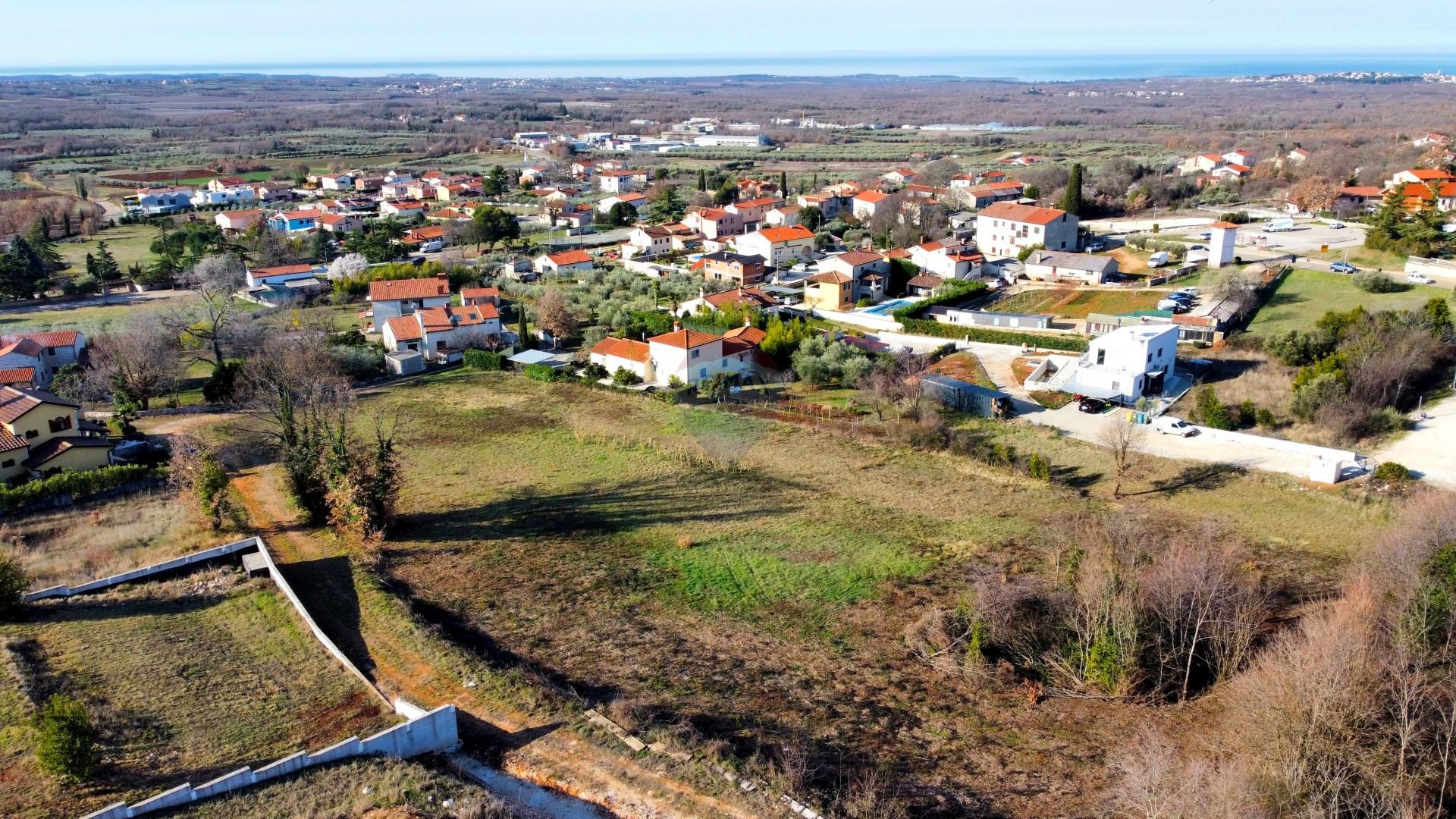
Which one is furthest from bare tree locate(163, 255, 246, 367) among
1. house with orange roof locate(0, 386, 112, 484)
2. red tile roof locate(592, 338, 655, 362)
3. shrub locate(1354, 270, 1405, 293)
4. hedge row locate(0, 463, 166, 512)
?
shrub locate(1354, 270, 1405, 293)

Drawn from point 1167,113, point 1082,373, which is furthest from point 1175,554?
point 1167,113

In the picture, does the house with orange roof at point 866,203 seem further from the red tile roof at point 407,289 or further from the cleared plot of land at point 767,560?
the cleared plot of land at point 767,560

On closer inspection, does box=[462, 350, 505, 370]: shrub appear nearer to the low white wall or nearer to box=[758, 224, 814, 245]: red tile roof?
box=[758, 224, 814, 245]: red tile roof

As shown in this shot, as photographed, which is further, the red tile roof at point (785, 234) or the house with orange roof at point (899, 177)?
the house with orange roof at point (899, 177)

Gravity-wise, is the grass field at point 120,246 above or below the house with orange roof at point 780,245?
below

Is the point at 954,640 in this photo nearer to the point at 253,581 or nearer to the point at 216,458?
the point at 253,581

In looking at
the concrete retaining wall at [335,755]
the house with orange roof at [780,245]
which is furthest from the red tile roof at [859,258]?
the concrete retaining wall at [335,755]
